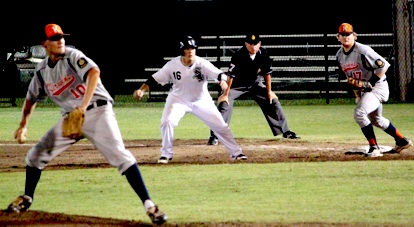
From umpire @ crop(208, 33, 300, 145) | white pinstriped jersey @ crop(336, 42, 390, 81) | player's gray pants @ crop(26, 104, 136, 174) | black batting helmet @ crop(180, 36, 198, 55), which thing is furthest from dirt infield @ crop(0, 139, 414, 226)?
player's gray pants @ crop(26, 104, 136, 174)

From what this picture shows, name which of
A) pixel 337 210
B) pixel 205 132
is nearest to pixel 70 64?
pixel 337 210

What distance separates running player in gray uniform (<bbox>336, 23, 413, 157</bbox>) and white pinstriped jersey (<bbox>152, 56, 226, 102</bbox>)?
196 centimetres

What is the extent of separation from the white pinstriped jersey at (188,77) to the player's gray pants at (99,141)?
14.4ft

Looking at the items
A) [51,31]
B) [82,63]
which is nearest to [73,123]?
[82,63]

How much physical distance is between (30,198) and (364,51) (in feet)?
20.6

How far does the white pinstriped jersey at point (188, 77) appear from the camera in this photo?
13164mm

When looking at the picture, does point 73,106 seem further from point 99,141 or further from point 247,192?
point 247,192

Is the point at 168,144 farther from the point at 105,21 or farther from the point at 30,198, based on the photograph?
the point at 105,21

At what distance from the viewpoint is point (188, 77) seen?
43.2 ft

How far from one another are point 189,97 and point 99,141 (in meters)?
4.77

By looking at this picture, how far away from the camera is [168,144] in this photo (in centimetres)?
1304

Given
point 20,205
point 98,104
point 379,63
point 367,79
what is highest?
point 98,104

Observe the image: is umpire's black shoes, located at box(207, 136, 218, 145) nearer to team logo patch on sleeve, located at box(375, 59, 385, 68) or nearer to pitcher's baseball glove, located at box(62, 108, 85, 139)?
team logo patch on sleeve, located at box(375, 59, 385, 68)

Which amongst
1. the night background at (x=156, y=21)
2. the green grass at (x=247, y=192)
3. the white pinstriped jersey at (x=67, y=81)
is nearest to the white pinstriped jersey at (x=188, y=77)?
the green grass at (x=247, y=192)
